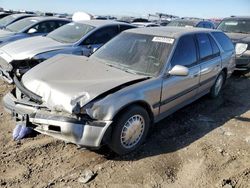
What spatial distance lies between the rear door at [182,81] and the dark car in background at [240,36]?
3.70 m

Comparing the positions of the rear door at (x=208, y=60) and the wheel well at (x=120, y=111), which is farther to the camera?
the rear door at (x=208, y=60)

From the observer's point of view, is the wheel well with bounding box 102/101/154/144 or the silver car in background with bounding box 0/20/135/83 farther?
the silver car in background with bounding box 0/20/135/83

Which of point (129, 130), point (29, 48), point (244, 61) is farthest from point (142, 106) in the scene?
point (244, 61)

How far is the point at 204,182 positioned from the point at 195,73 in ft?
6.85

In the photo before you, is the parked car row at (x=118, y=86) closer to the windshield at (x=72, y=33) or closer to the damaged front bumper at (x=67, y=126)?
the damaged front bumper at (x=67, y=126)

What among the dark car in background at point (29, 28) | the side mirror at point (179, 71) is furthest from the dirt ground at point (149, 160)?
the dark car in background at point (29, 28)

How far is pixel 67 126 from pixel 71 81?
701 millimetres

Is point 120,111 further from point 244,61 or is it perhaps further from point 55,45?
point 244,61

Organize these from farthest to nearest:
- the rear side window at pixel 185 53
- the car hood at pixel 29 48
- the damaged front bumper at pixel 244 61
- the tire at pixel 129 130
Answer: the damaged front bumper at pixel 244 61 → the car hood at pixel 29 48 → the rear side window at pixel 185 53 → the tire at pixel 129 130

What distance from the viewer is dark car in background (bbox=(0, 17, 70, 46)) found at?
9.38 metres

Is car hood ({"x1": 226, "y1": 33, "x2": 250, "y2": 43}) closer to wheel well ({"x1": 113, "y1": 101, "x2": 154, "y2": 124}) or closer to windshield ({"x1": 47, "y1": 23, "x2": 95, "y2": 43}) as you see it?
windshield ({"x1": 47, "y1": 23, "x2": 95, "y2": 43})

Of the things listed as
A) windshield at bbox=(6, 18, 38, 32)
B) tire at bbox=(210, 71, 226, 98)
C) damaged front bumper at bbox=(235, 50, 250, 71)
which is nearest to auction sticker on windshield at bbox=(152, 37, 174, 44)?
tire at bbox=(210, 71, 226, 98)

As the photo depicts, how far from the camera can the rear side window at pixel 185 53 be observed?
457 cm

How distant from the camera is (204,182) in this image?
357 centimetres
